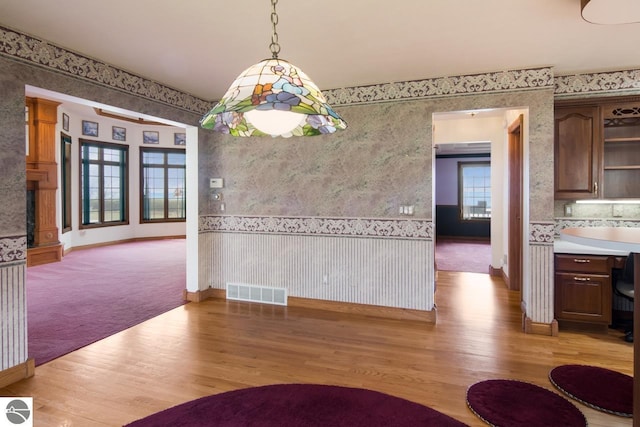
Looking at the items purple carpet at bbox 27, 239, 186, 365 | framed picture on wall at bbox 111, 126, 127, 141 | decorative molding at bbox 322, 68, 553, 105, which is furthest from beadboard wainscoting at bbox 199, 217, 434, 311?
framed picture on wall at bbox 111, 126, 127, 141

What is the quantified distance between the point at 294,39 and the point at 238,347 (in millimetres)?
2754

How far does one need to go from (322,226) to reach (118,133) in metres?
8.20

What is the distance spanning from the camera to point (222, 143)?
4887 mm

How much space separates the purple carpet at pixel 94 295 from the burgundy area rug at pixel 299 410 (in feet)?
5.66

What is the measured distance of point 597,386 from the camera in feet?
8.46

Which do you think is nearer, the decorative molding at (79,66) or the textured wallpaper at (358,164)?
the decorative molding at (79,66)

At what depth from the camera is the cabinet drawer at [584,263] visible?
3.56m

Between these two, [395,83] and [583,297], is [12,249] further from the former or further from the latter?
[583,297]

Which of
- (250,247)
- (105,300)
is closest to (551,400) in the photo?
(250,247)

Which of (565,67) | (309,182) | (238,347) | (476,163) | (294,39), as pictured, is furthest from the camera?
(476,163)

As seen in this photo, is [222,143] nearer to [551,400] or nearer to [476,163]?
[551,400]

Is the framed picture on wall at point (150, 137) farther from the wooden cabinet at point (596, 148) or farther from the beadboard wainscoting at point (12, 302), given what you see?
the wooden cabinet at point (596, 148)

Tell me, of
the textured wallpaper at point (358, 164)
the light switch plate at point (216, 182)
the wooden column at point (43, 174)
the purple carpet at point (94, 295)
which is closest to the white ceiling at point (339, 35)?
the textured wallpaper at point (358, 164)

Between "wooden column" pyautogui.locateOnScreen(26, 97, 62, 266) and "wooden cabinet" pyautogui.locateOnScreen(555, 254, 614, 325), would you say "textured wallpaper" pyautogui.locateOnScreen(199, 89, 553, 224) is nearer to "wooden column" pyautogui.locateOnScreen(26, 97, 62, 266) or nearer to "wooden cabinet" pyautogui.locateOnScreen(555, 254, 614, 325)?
"wooden cabinet" pyautogui.locateOnScreen(555, 254, 614, 325)
